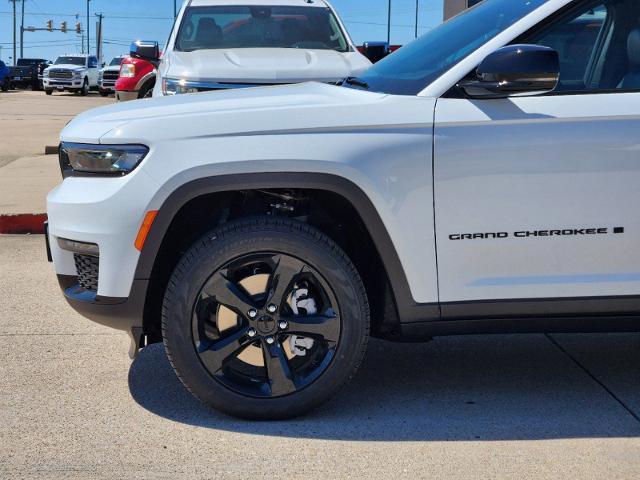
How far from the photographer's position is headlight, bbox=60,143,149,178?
12.9ft

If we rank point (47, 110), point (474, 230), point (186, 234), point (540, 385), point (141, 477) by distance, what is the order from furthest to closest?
point (47, 110), point (540, 385), point (186, 234), point (474, 230), point (141, 477)

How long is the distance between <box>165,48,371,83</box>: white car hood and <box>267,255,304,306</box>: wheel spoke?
14.5 feet

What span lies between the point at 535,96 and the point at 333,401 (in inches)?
60.0

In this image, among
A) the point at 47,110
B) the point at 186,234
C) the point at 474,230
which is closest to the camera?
the point at 474,230

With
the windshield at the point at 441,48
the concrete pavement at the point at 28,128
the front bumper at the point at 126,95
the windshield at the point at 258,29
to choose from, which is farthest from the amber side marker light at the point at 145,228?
the front bumper at the point at 126,95

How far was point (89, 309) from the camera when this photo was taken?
404cm

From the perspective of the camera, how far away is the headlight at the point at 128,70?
567 inches

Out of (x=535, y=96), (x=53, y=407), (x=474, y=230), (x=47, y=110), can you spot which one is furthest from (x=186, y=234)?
→ (x=47, y=110)

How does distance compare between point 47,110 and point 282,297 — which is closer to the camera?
point 282,297

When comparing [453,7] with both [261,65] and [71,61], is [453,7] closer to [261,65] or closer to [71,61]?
[261,65]

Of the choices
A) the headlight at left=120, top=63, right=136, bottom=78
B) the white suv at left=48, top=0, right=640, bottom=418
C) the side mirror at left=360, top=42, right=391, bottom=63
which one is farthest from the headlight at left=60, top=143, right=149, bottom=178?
the headlight at left=120, top=63, right=136, bottom=78

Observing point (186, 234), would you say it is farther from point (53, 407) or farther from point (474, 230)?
point (474, 230)

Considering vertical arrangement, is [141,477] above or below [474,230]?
below

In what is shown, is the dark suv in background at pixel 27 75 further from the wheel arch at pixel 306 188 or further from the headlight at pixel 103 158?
the wheel arch at pixel 306 188
